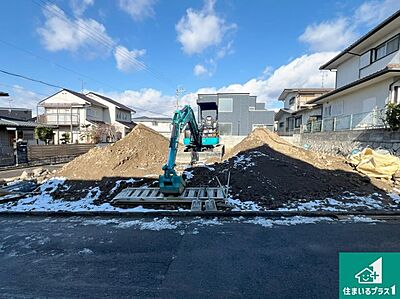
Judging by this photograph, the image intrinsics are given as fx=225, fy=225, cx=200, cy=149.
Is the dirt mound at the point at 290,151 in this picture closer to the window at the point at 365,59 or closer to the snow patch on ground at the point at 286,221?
the snow patch on ground at the point at 286,221

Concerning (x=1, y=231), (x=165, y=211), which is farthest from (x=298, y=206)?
(x=1, y=231)

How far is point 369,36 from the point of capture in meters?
13.2

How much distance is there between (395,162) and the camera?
7.46 meters

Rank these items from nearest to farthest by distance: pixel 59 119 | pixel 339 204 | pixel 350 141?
pixel 339 204, pixel 350 141, pixel 59 119

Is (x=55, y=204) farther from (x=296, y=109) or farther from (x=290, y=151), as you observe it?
(x=296, y=109)

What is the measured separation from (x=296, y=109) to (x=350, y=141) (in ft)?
57.8

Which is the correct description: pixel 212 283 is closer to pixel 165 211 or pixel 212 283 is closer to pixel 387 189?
pixel 165 211

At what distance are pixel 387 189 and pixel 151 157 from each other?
8628 mm

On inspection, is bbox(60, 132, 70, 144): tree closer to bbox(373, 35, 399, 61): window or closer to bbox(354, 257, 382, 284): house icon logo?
bbox(354, 257, 382, 284): house icon logo

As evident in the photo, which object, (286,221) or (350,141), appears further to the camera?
(350,141)

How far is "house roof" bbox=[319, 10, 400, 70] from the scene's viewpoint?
11258 millimetres

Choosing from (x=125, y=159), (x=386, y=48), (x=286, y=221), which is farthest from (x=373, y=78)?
(x=125, y=159)

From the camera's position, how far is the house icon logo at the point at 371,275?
8.11 feet

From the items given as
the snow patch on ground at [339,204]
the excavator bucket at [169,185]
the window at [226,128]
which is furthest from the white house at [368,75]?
the window at [226,128]
